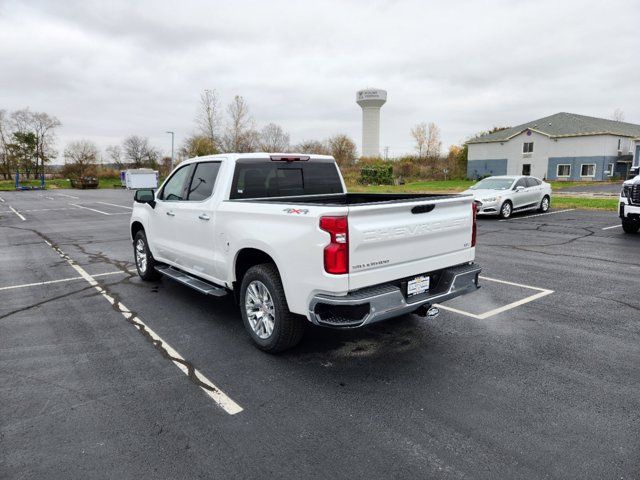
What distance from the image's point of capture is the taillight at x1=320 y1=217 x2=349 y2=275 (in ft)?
11.6

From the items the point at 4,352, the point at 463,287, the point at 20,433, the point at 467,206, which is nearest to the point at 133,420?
the point at 20,433

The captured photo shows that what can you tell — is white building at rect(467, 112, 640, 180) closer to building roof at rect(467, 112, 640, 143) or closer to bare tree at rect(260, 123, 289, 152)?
building roof at rect(467, 112, 640, 143)

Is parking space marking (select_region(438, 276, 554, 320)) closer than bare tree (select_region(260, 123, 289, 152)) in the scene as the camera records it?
Yes

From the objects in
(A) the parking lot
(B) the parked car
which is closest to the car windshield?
(A) the parking lot

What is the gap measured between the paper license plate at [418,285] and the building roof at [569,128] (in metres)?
49.6

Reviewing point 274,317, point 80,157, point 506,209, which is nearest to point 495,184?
point 506,209

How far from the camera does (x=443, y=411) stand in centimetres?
338

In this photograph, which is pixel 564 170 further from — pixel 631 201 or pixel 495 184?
pixel 631 201

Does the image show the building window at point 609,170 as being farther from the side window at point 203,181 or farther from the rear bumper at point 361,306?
the rear bumper at point 361,306

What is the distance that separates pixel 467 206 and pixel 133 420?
12.0 feet

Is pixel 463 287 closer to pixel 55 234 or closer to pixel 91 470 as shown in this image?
pixel 91 470

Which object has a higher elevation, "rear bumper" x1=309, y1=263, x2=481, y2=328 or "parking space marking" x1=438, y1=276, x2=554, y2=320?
"rear bumper" x1=309, y1=263, x2=481, y2=328

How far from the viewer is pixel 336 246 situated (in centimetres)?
354

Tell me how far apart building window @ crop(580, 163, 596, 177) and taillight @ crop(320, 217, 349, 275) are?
5078cm
